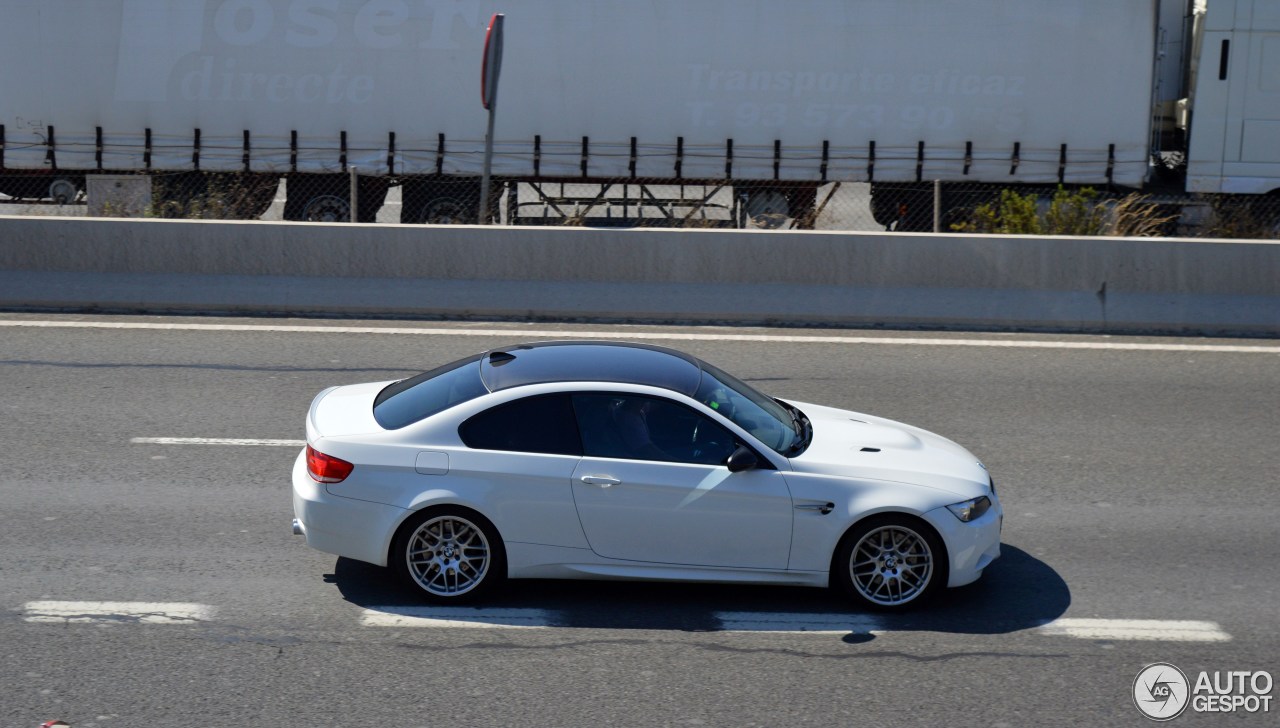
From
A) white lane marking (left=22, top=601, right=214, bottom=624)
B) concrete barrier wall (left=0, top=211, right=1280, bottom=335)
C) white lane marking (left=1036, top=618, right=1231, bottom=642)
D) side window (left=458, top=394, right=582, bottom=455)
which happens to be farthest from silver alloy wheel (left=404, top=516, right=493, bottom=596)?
concrete barrier wall (left=0, top=211, right=1280, bottom=335)

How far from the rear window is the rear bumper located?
0.44m

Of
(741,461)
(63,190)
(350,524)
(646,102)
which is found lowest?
(350,524)

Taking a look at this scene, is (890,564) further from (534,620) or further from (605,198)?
(605,198)

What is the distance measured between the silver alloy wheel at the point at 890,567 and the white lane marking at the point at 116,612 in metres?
3.08

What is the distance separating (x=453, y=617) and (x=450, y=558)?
292 millimetres

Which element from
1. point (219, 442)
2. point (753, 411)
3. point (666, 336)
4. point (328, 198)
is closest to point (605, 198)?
point (328, 198)

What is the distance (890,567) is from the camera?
5.99m

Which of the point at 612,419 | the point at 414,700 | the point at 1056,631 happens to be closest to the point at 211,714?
the point at 414,700

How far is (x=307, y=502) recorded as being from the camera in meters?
6.04

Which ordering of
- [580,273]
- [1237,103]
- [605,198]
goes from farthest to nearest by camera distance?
1. [605,198]
2. [1237,103]
3. [580,273]

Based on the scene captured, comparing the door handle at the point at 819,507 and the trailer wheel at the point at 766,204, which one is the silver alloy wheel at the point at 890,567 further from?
the trailer wheel at the point at 766,204

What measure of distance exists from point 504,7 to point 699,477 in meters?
14.2

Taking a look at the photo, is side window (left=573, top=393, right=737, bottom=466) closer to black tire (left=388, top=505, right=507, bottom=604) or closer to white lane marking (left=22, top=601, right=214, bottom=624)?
black tire (left=388, top=505, right=507, bottom=604)

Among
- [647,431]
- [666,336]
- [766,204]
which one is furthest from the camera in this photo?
[766,204]
